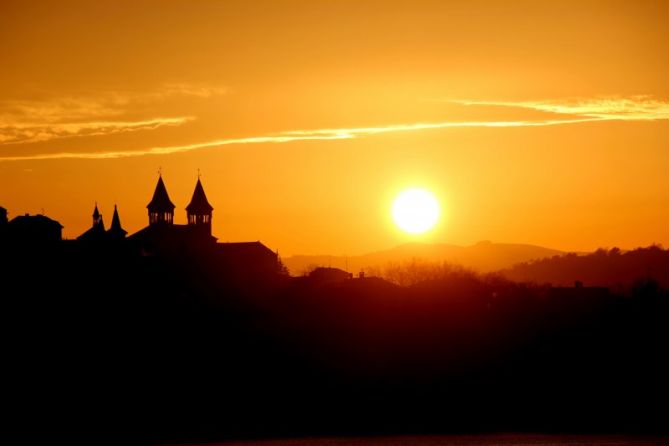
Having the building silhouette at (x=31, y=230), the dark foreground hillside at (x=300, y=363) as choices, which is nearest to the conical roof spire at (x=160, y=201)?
the building silhouette at (x=31, y=230)

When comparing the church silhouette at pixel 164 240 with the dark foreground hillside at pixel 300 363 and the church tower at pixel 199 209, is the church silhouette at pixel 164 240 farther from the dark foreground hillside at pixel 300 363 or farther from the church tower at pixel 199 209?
the dark foreground hillside at pixel 300 363

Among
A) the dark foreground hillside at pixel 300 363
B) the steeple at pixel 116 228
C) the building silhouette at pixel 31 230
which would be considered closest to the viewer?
the dark foreground hillside at pixel 300 363

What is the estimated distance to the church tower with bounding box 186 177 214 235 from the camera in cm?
14800

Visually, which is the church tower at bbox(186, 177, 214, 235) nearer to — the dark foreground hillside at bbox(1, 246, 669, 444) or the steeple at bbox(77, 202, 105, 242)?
the steeple at bbox(77, 202, 105, 242)

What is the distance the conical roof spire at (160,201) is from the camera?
14600 cm

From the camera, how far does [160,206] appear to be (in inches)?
5748

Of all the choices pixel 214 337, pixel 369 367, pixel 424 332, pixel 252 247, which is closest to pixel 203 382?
pixel 214 337

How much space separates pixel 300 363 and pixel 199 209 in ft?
242

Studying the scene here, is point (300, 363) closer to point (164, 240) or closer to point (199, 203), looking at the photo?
point (164, 240)

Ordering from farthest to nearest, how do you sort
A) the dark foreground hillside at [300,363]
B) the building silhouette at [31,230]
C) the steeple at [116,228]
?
the steeple at [116,228], the building silhouette at [31,230], the dark foreground hillside at [300,363]

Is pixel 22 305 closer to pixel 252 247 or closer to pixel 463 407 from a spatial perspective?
pixel 463 407

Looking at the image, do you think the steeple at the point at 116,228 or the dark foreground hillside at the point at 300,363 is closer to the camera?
the dark foreground hillside at the point at 300,363

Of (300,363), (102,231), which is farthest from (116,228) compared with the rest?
(300,363)

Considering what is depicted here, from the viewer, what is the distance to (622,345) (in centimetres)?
8069
